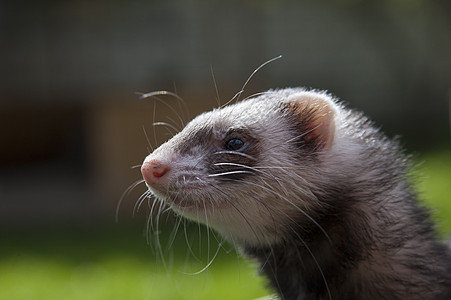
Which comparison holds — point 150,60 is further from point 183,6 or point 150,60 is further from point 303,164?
point 303,164

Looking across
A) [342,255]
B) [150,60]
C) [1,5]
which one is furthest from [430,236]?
[1,5]

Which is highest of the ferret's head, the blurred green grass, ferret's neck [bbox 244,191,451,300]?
the ferret's head

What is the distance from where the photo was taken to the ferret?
1755 millimetres

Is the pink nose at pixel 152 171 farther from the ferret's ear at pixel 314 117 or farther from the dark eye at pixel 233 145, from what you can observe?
the ferret's ear at pixel 314 117

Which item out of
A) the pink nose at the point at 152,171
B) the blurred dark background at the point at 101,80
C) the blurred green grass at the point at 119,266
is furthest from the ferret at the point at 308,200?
the blurred dark background at the point at 101,80

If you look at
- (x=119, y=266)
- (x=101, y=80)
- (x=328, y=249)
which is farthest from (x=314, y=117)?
(x=101, y=80)

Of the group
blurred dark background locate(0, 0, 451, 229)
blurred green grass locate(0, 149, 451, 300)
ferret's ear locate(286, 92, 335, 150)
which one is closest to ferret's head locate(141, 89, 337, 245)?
ferret's ear locate(286, 92, 335, 150)

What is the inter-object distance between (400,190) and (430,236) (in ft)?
0.54

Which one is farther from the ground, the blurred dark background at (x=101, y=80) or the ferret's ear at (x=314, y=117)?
the ferret's ear at (x=314, y=117)

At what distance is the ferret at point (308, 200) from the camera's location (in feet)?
5.76

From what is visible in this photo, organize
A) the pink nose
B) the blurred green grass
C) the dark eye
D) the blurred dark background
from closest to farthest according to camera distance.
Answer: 1. the pink nose
2. the dark eye
3. the blurred green grass
4. the blurred dark background

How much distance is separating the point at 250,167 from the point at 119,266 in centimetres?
275

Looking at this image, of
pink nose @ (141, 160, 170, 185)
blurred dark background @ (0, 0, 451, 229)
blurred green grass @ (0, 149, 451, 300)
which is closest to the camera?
pink nose @ (141, 160, 170, 185)

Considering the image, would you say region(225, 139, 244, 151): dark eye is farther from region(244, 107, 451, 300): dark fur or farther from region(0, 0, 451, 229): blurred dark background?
region(0, 0, 451, 229): blurred dark background
